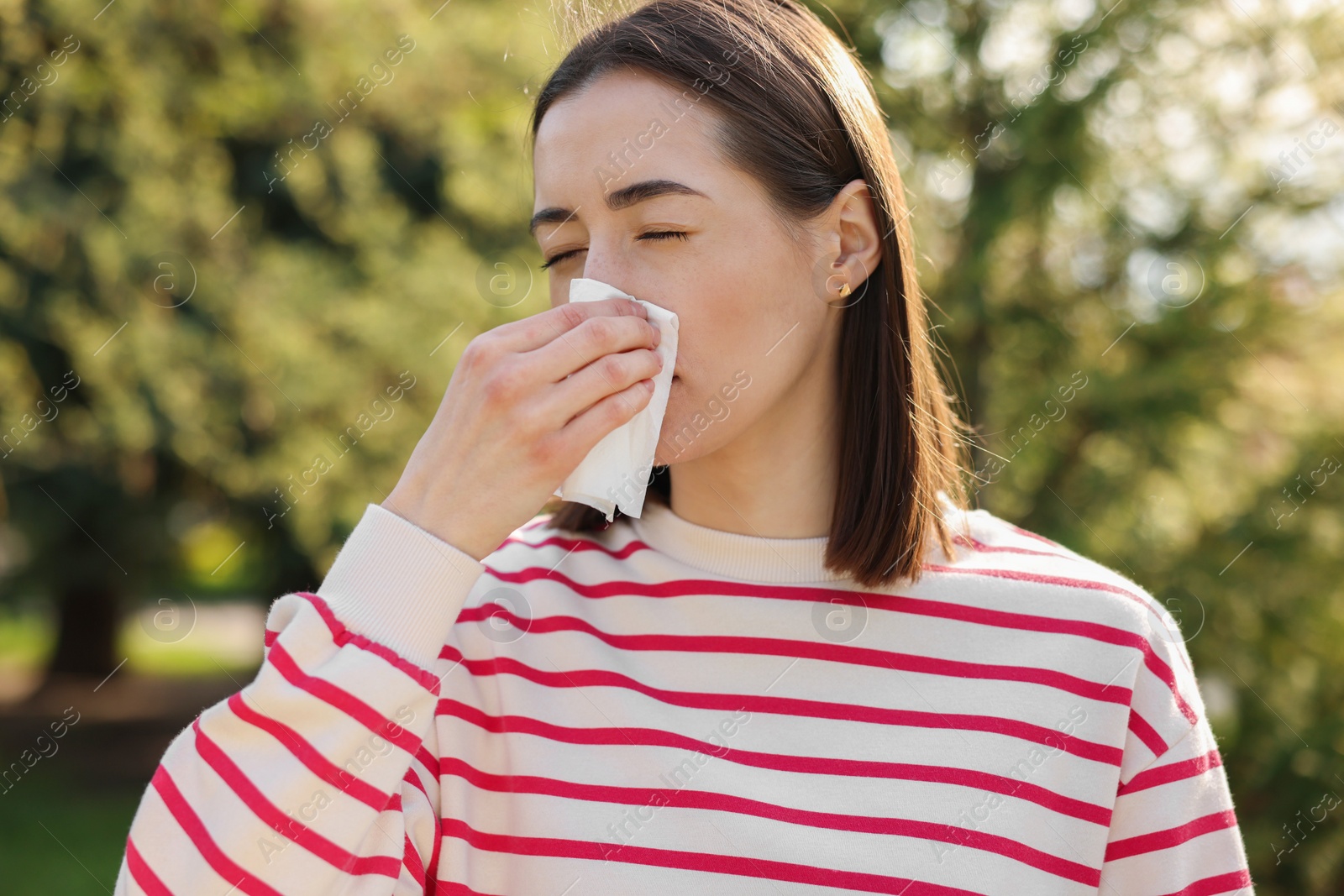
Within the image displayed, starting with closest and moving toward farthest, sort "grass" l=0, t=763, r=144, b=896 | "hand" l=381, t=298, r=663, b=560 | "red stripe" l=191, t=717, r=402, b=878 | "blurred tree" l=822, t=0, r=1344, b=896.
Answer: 1. "red stripe" l=191, t=717, r=402, b=878
2. "hand" l=381, t=298, r=663, b=560
3. "blurred tree" l=822, t=0, r=1344, b=896
4. "grass" l=0, t=763, r=144, b=896

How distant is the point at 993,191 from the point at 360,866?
398cm

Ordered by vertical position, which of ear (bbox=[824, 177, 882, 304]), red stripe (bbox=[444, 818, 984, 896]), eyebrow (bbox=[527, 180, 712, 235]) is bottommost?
red stripe (bbox=[444, 818, 984, 896])

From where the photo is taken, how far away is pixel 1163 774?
1708 mm

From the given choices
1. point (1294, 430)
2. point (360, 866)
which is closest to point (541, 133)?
point (360, 866)

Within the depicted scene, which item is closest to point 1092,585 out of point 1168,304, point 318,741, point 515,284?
point 318,741

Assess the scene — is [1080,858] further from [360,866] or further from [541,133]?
[541,133]

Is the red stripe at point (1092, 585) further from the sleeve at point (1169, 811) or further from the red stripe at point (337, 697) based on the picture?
the red stripe at point (337, 697)

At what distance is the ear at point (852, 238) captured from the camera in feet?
6.37

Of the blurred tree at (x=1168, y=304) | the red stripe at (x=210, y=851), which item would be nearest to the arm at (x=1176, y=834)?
the red stripe at (x=210, y=851)

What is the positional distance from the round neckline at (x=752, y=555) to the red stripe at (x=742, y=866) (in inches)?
20.3

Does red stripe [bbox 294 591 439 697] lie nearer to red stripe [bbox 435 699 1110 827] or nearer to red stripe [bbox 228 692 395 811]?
red stripe [bbox 228 692 395 811]

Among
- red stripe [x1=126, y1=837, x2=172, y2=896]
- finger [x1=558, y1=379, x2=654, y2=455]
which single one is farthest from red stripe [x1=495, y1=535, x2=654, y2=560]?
red stripe [x1=126, y1=837, x2=172, y2=896]

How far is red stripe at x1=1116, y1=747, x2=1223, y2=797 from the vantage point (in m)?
1.71

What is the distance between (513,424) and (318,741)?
0.52 m
